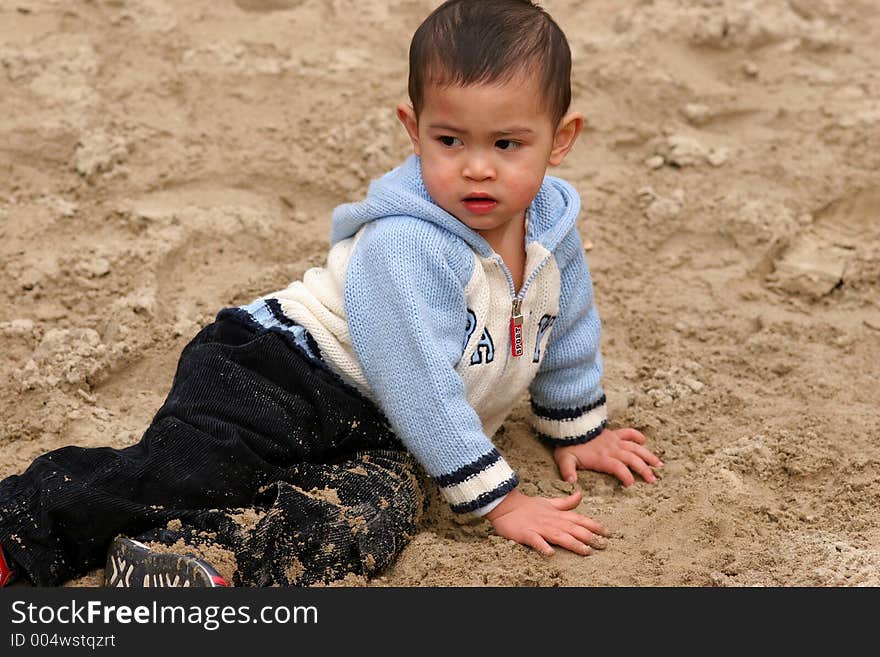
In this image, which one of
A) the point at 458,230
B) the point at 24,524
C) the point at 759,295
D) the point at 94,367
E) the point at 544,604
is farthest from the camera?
the point at 759,295

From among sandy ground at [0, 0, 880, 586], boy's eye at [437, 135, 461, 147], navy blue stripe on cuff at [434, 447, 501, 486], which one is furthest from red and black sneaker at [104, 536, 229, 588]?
boy's eye at [437, 135, 461, 147]

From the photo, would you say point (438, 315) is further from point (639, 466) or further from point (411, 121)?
point (639, 466)

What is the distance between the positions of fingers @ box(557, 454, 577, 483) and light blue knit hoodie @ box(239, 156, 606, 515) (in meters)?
0.20

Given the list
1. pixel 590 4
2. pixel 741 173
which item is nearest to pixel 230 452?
pixel 741 173

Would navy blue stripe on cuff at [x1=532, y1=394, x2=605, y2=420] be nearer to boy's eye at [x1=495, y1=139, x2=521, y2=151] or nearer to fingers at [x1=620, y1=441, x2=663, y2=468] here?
fingers at [x1=620, y1=441, x2=663, y2=468]

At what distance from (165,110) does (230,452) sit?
175 cm

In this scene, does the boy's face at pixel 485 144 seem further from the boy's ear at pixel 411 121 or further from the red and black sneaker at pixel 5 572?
the red and black sneaker at pixel 5 572

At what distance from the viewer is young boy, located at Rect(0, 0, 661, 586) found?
2338 mm

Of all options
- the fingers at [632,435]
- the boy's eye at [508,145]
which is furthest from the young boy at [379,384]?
the fingers at [632,435]

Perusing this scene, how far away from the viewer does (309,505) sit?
2379 mm

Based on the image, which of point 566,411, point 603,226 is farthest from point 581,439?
point 603,226

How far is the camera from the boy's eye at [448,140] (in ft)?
8.02

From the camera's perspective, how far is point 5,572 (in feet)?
7.61

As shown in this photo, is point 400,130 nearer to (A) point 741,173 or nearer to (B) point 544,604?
(A) point 741,173
